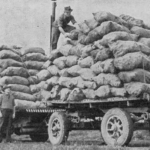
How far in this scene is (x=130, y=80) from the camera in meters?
8.48

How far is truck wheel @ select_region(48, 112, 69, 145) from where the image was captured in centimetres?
1019

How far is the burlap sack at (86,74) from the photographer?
9.48 meters

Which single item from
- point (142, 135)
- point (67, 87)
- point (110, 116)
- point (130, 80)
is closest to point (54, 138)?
point (67, 87)

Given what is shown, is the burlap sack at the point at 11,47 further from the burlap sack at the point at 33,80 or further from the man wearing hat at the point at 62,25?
the man wearing hat at the point at 62,25

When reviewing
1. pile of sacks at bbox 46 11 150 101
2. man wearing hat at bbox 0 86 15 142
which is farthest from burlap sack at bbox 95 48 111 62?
man wearing hat at bbox 0 86 15 142

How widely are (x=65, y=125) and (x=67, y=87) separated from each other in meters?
0.91

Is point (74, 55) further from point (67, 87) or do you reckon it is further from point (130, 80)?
point (130, 80)

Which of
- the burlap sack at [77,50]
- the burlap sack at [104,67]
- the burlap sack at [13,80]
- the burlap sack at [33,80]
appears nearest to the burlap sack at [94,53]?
the burlap sack at [104,67]

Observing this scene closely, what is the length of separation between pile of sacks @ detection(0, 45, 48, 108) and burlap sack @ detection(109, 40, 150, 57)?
3.82m

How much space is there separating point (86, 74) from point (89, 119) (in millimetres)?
1713

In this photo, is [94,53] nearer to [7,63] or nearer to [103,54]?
[103,54]

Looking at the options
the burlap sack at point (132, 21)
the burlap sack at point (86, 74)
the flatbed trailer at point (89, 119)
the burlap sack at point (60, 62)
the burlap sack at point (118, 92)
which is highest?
the burlap sack at point (132, 21)

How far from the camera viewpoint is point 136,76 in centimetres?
841

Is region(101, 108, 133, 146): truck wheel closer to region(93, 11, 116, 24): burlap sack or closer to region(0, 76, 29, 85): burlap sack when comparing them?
region(93, 11, 116, 24): burlap sack
